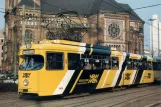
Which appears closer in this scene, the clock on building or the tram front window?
the tram front window

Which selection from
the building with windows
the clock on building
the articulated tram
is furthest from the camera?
the clock on building

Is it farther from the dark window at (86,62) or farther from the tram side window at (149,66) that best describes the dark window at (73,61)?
the tram side window at (149,66)

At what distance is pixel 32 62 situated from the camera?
658 inches

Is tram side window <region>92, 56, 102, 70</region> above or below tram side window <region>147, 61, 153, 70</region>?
above

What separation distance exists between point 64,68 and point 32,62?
169 cm

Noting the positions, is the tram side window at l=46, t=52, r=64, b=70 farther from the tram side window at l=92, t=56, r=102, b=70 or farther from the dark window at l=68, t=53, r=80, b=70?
the tram side window at l=92, t=56, r=102, b=70

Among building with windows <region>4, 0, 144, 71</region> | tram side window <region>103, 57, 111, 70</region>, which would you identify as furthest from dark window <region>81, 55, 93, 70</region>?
building with windows <region>4, 0, 144, 71</region>

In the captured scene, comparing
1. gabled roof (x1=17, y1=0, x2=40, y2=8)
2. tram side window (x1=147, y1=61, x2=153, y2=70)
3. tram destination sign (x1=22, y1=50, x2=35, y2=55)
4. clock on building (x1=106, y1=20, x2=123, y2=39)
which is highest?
gabled roof (x1=17, y1=0, x2=40, y2=8)

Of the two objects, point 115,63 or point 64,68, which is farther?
point 115,63

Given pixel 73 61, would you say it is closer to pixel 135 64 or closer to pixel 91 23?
pixel 135 64

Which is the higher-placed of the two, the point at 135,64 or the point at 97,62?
the point at 97,62

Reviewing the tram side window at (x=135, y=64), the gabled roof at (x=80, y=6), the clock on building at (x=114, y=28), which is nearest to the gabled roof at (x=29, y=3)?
the gabled roof at (x=80, y=6)

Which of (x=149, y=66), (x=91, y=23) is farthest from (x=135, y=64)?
(x=91, y=23)

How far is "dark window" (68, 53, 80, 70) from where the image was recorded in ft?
57.5
